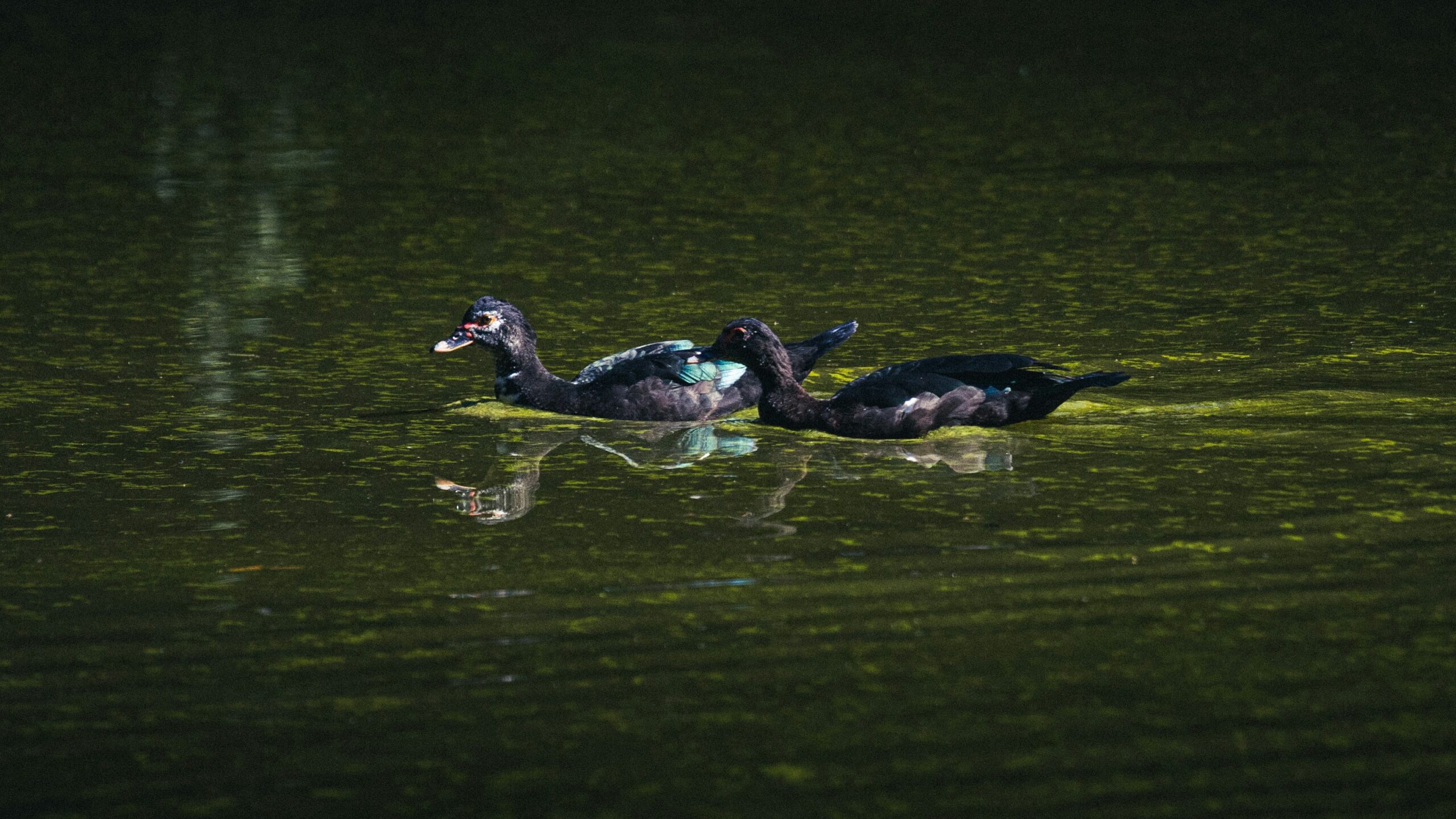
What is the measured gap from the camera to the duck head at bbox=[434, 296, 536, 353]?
27.6 feet

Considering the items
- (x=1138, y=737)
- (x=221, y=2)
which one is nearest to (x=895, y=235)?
(x=1138, y=737)

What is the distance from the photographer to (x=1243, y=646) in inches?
194

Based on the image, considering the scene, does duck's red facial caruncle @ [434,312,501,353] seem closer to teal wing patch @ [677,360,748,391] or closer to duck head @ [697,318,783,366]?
teal wing patch @ [677,360,748,391]

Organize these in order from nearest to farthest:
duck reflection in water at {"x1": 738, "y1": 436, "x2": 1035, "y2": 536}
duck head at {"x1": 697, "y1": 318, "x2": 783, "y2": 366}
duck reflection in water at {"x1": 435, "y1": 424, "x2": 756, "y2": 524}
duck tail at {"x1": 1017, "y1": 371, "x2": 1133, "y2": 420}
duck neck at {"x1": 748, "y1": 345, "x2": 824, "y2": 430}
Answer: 1. duck reflection in water at {"x1": 435, "y1": 424, "x2": 756, "y2": 524}
2. duck reflection in water at {"x1": 738, "y1": 436, "x2": 1035, "y2": 536}
3. duck tail at {"x1": 1017, "y1": 371, "x2": 1133, "y2": 420}
4. duck neck at {"x1": 748, "y1": 345, "x2": 824, "y2": 430}
5. duck head at {"x1": 697, "y1": 318, "x2": 783, "y2": 366}

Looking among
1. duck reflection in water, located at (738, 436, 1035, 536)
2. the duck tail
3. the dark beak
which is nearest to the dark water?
duck reflection in water, located at (738, 436, 1035, 536)

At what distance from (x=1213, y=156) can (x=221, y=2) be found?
12.0m

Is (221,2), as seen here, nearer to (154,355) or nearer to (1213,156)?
(1213,156)

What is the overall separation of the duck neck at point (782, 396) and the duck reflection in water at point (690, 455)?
175 mm

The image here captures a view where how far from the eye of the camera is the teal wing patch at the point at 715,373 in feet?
26.5

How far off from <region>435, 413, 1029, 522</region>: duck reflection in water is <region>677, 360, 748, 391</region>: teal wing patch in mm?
227

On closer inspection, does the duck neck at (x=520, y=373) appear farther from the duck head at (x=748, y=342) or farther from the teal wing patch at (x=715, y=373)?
the duck head at (x=748, y=342)

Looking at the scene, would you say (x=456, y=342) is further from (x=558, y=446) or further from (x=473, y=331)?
(x=558, y=446)

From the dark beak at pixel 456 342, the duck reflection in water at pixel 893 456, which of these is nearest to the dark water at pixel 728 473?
the duck reflection in water at pixel 893 456

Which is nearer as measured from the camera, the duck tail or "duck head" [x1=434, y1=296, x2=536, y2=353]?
the duck tail
